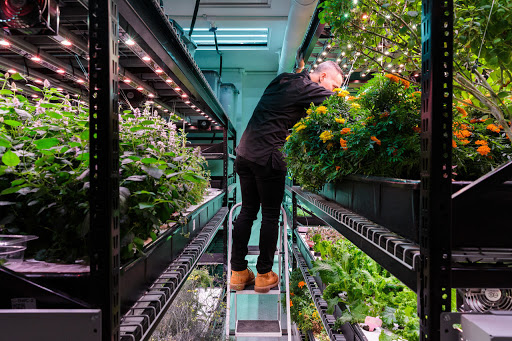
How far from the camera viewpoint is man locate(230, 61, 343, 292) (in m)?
2.55

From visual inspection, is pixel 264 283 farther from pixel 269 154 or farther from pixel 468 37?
pixel 468 37

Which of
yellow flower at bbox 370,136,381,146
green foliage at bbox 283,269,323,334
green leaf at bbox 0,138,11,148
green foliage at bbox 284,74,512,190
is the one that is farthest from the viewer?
green foliage at bbox 283,269,323,334

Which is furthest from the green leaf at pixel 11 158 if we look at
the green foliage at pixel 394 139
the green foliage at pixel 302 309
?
the green foliage at pixel 302 309

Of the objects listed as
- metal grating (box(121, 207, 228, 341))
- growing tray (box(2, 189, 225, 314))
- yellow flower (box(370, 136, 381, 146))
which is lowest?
metal grating (box(121, 207, 228, 341))

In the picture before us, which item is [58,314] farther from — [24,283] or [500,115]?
[500,115]

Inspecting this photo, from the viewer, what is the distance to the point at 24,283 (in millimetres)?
879

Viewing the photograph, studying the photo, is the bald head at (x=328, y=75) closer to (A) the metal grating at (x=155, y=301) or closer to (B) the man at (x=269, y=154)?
(B) the man at (x=269, y=154)

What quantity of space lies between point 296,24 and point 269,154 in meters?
2.45

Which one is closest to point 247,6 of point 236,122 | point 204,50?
point 204,50

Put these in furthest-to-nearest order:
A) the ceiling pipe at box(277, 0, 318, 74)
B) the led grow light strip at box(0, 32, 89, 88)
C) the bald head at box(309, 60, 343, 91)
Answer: the ceiling pipe at box(277, 0, 318, 74), the bald head at box(309, 60, 343, 91), the led grow light strip at box(0, 32, 89, 88)

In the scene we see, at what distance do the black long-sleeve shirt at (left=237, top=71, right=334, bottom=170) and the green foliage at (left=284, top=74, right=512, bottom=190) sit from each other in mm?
602

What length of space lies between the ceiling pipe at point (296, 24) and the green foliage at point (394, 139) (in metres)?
2.35

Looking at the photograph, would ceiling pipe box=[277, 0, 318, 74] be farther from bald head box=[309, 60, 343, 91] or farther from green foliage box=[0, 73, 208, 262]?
green foliage box=[0, 73, 208, 262]

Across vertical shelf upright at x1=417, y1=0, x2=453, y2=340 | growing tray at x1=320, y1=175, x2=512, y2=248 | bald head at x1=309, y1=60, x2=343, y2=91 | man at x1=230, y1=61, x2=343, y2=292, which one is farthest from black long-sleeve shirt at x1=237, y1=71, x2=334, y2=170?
vertical shelf upright at x1=417, y1=0, x2=453, y2=340
